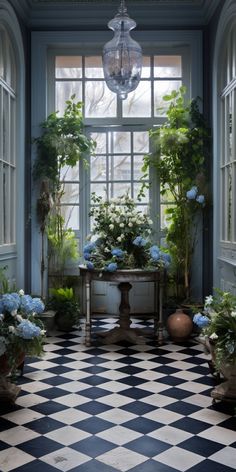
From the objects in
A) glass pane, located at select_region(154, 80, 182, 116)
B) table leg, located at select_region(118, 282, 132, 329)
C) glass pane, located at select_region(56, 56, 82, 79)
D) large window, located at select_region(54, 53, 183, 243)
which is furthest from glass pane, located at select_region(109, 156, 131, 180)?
table leg, located at select_region(118, 282, 132, 329)

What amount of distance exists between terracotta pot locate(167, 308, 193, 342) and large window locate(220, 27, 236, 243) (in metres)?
0.97

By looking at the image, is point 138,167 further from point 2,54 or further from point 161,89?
point 2,54

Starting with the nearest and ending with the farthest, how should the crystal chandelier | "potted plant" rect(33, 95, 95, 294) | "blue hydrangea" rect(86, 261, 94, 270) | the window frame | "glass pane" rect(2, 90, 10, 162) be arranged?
1. the crystal chandelier
2. "blue hydrangea" rect(86, 261, 94, 270)
3. "glass pane" rect(2, 90, 10, 162)
4. "potted plant" rect(33, 95, 95, 294)
5. the window frame

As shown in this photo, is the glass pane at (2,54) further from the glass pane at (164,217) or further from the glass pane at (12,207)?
Answer: the glass pane at (164,217)

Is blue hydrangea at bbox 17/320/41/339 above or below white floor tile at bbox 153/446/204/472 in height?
above

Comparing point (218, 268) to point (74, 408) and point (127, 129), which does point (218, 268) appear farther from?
point (74, 408)

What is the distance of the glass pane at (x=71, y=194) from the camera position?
276 inches

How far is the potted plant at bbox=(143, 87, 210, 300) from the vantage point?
640 centimetres

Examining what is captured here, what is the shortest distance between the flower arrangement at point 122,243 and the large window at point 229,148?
0.78 metres

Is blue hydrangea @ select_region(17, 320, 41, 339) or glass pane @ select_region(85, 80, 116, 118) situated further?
glass pane @ select_region(85, 80, 116, 118)

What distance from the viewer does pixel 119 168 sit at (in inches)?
277

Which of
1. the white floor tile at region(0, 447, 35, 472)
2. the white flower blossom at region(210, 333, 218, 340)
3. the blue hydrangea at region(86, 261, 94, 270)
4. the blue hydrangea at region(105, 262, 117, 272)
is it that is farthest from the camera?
the blue hydrangea at region(86, 261, 94, 270)

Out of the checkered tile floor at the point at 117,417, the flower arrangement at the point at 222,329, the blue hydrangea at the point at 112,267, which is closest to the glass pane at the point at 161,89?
the blue hydrangea at the point at 112,267

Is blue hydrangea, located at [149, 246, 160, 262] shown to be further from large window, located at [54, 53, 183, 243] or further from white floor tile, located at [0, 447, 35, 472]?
white floor tile, located at [0, 447, 35, 472]
